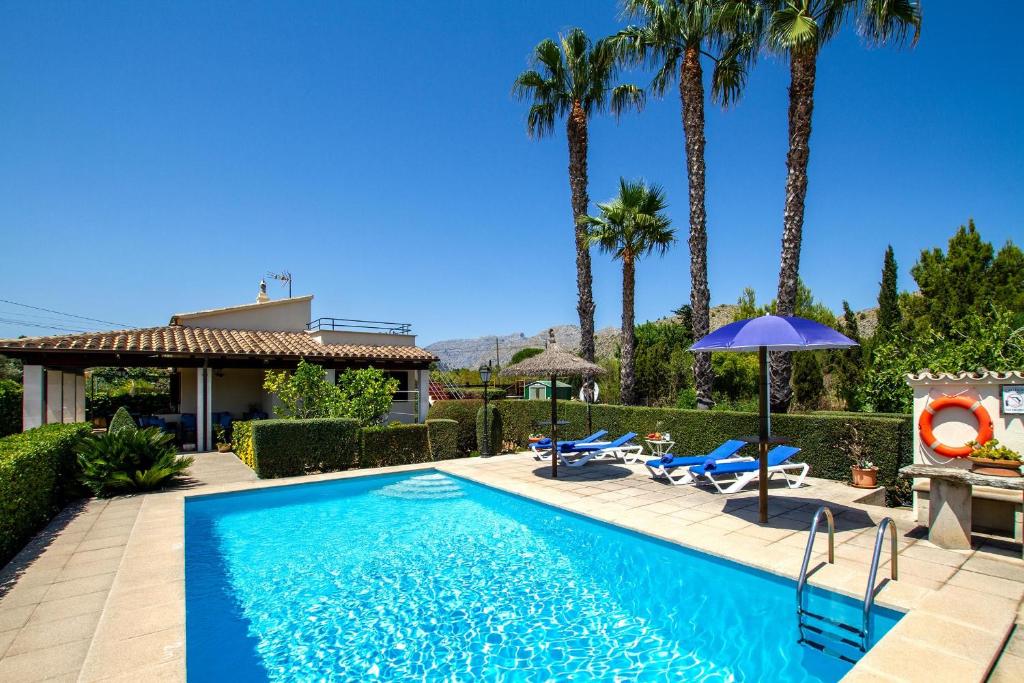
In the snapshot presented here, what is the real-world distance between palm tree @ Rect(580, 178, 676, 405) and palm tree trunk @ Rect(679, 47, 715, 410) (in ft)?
5.71

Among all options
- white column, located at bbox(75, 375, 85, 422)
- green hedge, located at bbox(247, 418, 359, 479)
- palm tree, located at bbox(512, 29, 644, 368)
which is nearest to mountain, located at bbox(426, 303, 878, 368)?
palm tree, located at bbox(512, 29, 644, 368)

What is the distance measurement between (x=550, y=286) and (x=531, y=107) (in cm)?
1288

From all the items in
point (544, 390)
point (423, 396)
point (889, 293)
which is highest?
point (889, 293)

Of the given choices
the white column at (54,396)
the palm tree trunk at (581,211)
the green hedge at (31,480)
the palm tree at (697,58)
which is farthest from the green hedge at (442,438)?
the white column at (54,396)

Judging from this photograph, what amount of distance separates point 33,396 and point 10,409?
2315mm

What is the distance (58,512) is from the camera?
26.9ft

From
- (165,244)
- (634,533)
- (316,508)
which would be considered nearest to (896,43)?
(634,533)

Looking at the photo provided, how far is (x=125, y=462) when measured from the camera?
9734 mm

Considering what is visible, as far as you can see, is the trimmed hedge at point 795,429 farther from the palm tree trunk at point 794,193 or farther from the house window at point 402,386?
the house window at point 402,386

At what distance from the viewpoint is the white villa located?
46.6ft

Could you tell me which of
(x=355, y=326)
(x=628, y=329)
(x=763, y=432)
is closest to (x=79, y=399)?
(x=355, y=326)

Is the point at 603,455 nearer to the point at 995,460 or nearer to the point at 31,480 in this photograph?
the point at 995,460

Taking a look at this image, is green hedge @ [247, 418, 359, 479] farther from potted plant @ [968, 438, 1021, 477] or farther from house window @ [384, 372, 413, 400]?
potted plant @ [968, 438, 1021, 477]

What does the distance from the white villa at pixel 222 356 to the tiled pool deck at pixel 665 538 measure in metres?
7.39
